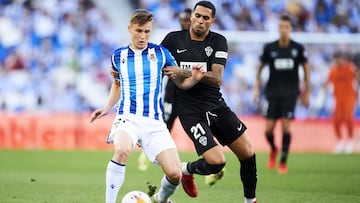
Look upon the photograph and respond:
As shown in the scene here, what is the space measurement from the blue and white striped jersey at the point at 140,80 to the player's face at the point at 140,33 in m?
0.09

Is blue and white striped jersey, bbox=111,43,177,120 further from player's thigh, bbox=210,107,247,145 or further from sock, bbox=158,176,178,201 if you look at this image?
player's thigh, bbox=210,107,247,145

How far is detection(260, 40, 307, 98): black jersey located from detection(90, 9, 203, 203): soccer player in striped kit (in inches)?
254

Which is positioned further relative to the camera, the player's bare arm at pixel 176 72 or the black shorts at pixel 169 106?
the black shorts at pixel 169 106

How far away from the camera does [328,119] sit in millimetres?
21391

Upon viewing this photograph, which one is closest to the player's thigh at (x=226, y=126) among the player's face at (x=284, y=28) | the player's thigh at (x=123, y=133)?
the player's thigh at (x=123, y=133)

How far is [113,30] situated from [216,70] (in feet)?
56.4

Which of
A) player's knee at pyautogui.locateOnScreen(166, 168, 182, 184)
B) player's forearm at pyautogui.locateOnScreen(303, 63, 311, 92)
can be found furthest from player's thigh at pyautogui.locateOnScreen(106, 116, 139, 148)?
player's forearm at pyautogui.locateOnScreen(303, 63, 311, 92)

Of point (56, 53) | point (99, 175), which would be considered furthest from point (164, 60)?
point (56, 53)

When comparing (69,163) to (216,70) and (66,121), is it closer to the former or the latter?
(66,121)

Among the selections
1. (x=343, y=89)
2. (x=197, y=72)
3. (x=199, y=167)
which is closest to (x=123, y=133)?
(x=197, y=72)

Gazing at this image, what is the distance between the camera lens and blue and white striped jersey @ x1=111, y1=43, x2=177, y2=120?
808cm

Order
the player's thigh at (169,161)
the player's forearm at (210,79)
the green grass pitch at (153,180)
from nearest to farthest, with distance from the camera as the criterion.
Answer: the player's thigh at (169,161) < the player's forearm at (210,79) < the green grass pitch at (153,180)

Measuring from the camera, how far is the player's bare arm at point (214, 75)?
8.55 m

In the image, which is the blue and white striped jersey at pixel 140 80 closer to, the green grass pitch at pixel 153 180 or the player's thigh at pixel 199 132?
the player's thigh at pixel 199 132
